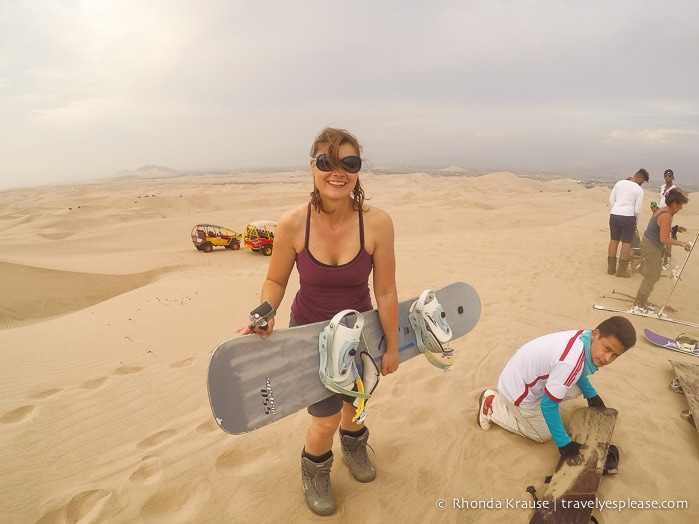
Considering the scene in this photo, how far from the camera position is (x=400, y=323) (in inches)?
114

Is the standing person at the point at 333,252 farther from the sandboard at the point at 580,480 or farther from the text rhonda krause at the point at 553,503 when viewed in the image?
the sandboard at the point at 580,480

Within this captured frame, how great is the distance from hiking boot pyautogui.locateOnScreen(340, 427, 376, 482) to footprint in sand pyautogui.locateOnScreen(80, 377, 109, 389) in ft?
10.2

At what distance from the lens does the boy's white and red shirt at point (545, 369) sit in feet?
8.68

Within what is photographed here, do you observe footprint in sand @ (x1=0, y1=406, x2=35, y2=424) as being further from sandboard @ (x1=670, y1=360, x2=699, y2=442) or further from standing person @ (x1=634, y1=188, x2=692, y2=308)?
standing person @ (x1=634, y1=188, x2=692, y2=308)

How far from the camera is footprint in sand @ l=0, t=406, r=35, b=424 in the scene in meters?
3.35

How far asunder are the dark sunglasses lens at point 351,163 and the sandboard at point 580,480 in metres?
2.66

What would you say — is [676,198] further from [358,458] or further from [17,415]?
[17,415]

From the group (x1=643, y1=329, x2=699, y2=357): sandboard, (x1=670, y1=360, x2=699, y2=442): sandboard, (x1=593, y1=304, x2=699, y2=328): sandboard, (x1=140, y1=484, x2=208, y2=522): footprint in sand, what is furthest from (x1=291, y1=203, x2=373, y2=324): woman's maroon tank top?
(x1=593, y1=304, x2=699, y2=328): sandboard

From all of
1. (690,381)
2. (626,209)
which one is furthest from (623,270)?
(690,381)

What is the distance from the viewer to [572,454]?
2.73 m

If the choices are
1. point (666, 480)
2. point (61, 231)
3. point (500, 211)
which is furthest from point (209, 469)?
point (61, 231)

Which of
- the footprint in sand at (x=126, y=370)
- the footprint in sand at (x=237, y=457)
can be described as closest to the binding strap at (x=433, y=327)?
the footprint in sand at (x=237, y=457)

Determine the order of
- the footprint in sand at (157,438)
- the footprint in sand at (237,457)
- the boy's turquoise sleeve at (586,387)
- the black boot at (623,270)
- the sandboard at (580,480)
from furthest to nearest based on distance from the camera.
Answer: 1. the black boot at (623,270)
2. the footprint in sand at (157,438)
3. the boy's turquoise sleeve at (586,387)
4. the footprint in sand at (237,457)
5. the sandboard at (580,480)

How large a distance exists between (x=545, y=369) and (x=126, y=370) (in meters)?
4.69
